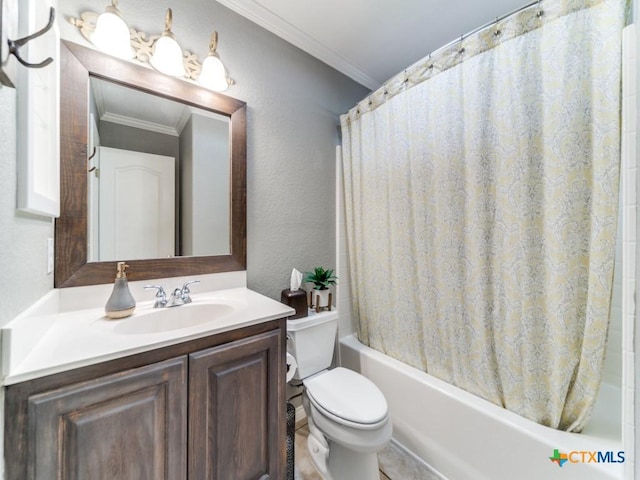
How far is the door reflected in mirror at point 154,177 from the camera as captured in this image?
108 centimetres

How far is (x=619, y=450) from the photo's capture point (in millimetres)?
919

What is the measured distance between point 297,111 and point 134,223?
119 cm

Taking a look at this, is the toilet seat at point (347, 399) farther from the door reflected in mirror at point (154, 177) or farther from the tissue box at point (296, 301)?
the door reflected in mirror at point (154, 177)

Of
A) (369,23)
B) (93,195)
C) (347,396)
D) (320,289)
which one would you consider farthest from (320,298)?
(369,23)

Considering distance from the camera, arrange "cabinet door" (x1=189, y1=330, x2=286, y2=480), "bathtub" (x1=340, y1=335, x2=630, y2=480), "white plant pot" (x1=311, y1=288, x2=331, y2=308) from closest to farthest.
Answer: "cabinet door" (x1=189, y1=330, x2=286, y2=480), "bathtub" (x1=340, y1=335, x2=630, y2=480), "white plant pot" (x1=311, y1=288, x2=331, y2=308)

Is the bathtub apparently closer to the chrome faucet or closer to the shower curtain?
the shower curtain

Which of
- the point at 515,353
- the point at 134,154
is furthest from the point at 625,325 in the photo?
the point at 134,154

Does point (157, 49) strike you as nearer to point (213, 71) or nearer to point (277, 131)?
point (213, 71)

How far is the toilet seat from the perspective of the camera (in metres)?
1.10

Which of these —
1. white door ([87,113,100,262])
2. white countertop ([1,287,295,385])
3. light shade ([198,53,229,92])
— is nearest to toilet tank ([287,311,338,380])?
white countertop ([1,287,295,385])

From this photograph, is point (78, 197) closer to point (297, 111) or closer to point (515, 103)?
point (297, 111)

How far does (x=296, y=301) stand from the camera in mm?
1484

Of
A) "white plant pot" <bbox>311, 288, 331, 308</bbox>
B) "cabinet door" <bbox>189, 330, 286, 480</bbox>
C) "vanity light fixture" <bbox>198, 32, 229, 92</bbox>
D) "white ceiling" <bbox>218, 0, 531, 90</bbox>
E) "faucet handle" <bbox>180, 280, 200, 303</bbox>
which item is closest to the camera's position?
"cabinet door" <bbox>189, 330, 286, 480</bbox>

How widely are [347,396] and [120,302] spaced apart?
1.08 metres
